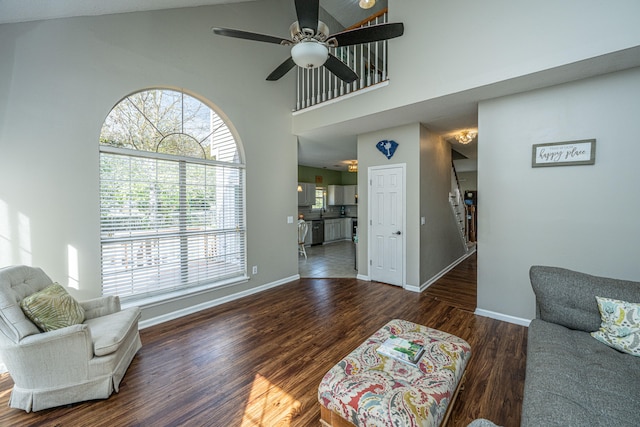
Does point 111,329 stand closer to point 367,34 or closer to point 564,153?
point 367,34

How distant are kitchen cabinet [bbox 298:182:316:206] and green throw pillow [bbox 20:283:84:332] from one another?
642 centimetres

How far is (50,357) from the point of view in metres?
1.81

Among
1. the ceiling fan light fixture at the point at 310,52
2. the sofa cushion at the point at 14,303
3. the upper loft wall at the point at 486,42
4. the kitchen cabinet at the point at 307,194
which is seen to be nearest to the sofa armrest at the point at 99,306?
the sofa cushion at the point at 14,303

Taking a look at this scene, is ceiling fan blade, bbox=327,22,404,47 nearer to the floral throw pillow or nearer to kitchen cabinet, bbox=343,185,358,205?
the floral throw pillow

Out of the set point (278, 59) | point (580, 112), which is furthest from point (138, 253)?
point (580, 112)

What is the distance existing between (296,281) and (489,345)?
3.03m

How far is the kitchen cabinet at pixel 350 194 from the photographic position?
31.8 ft

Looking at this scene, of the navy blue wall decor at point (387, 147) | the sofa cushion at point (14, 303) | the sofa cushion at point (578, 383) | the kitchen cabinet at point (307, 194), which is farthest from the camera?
the kitchen cabinet at point (307, 194)

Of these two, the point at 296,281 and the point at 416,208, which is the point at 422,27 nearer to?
the point at 416,208

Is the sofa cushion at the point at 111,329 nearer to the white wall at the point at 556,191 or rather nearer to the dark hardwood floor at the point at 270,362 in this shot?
the dark hardwood floor at the point at 270,362

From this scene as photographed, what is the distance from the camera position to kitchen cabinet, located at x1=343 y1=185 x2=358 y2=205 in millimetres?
9695

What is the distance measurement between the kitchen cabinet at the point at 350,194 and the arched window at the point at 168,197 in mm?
6193

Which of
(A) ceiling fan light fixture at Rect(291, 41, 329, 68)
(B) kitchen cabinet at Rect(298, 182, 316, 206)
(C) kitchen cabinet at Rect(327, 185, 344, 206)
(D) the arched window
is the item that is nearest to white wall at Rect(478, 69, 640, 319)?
(A) ceiling fan light fixture at Rect(291, 41, 329, 68)

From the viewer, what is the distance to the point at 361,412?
4.36ft
